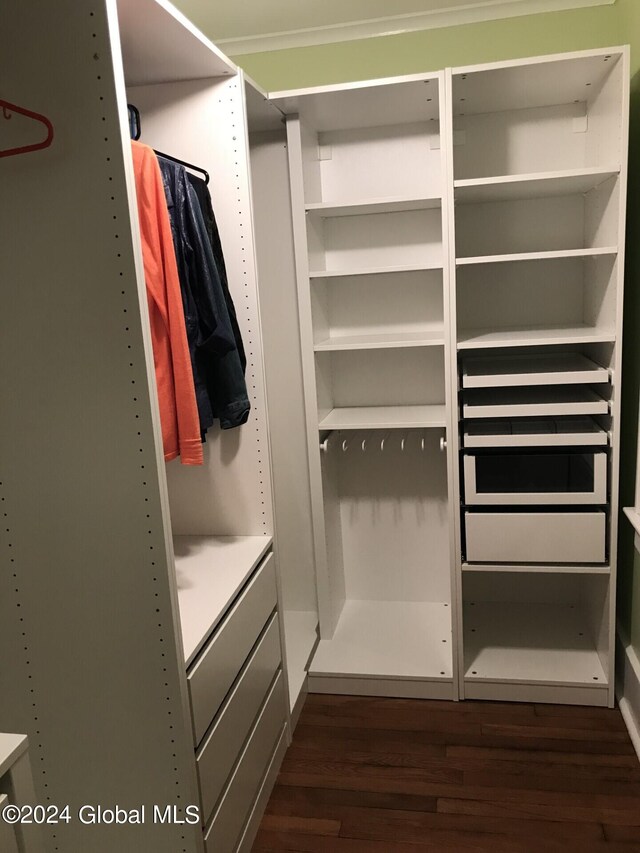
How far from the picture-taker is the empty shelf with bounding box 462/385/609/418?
252 cm

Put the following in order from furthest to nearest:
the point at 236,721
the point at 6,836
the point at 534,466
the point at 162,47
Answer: the point at 534,466, the point at 236,721, the point at 162,47, the point at 6,836

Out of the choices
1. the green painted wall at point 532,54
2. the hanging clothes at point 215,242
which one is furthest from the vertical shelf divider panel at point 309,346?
the hanging clothes at point 215,242

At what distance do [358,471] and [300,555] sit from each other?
18.3 inches

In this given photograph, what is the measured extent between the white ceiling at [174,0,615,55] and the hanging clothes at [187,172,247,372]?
94 cm

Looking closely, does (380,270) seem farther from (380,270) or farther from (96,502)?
(96,502)

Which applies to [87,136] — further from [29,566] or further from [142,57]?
[29,566]

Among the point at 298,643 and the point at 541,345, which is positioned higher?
the point at 541,345

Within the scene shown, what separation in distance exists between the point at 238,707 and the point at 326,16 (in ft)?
8.17

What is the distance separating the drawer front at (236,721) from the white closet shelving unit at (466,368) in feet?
2.01

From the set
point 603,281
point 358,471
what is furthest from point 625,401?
point 358,471

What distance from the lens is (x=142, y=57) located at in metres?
1.94

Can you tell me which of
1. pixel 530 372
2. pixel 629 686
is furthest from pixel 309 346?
pixel 629 686

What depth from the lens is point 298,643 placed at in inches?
118

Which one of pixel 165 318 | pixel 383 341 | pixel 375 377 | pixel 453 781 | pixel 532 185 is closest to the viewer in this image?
pixel 165 318
